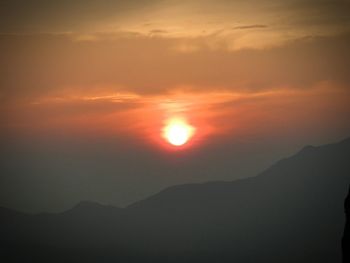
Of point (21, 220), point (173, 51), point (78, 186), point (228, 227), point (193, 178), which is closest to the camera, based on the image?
point (173, 51)

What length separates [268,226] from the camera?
23703mm

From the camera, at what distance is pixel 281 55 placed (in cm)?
1429

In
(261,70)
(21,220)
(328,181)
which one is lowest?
(21,220)

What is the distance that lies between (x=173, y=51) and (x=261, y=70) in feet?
9.25

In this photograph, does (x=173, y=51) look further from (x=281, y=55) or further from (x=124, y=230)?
(x=124, y=230)

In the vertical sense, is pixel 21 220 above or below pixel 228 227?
below

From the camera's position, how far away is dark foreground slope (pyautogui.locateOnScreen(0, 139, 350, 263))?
21.8 metres

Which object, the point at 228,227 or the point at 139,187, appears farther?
the point at 228,227

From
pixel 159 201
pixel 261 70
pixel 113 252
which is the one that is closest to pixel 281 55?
pixel 261 70

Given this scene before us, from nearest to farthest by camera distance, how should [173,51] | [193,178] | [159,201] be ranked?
[173,51], [193,178], [159,201]

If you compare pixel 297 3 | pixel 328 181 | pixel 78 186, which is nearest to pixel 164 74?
pixel 297 3

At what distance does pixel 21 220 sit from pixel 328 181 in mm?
15069

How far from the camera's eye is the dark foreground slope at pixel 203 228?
71.4 feet

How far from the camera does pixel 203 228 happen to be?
83.8 ft
